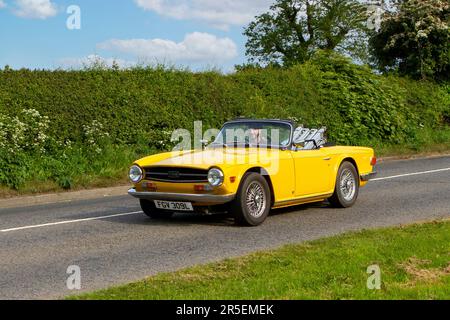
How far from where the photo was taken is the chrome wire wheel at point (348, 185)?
11836mm

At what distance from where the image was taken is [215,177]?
954 centimetres

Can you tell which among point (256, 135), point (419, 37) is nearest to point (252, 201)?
point (256, 135)

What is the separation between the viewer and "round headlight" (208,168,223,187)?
373 inches

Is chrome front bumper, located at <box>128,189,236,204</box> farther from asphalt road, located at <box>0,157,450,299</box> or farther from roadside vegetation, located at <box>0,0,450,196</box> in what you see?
roadside vegetation, located at <box>0,0,450,196</box>

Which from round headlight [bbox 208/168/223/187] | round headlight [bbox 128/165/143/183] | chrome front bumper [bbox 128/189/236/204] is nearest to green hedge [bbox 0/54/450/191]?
round headlight [bbox 128/165/143/183]

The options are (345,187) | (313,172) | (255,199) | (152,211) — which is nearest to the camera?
(255,199)

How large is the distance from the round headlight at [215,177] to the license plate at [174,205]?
0.54 metres

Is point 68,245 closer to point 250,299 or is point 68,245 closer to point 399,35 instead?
point 250,299

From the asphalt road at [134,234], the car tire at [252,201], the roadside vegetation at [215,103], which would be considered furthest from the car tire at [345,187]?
the roadside vegetation at [215,103]

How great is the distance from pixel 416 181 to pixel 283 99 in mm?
8827

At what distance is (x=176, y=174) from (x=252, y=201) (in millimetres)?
1157

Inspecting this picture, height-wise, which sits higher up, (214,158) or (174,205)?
(214,158)

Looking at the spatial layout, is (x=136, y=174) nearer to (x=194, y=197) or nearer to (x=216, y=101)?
(x=194, y=197)

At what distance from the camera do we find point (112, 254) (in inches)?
325
